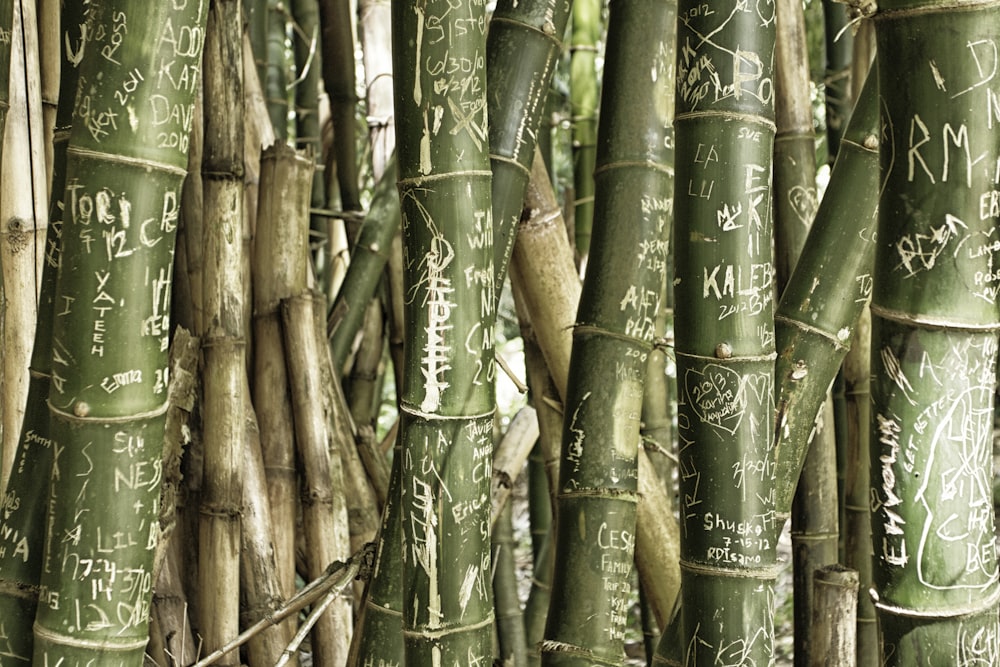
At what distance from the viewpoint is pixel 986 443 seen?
0.76 meters

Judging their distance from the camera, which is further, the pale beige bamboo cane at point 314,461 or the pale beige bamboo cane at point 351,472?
the pale beige bamboo cane at point 351,472

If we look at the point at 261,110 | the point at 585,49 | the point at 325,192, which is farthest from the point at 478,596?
the point at 325,192

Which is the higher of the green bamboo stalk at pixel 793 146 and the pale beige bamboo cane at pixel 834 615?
the green bamboo stalk at pixel 793 146

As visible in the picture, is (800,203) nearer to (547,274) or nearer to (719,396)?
(547,274)

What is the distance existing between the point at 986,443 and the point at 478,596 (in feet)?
1.33

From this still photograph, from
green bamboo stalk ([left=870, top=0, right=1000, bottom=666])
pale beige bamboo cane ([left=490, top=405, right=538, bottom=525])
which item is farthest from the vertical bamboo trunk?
green bamboo stalk ([left=870, top=0, right=1000, bottom=666])

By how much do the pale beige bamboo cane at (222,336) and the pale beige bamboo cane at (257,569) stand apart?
73 mm

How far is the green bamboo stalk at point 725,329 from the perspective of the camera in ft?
2.87

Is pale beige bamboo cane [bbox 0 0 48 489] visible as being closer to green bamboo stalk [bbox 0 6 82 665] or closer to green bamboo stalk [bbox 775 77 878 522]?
green bamboo stalk [bbox 0 6 82 665]

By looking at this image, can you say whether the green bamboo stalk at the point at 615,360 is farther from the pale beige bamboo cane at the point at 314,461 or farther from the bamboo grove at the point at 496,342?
the pale beige bamboo cane at the point at 314,461

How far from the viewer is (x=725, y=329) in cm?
90

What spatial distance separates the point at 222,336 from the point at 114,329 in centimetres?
63

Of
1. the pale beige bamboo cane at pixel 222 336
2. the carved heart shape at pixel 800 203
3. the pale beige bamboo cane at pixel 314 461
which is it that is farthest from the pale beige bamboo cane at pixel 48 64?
the carved heart shape at pixel 800 203

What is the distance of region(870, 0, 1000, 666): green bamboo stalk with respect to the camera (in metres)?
0.69
